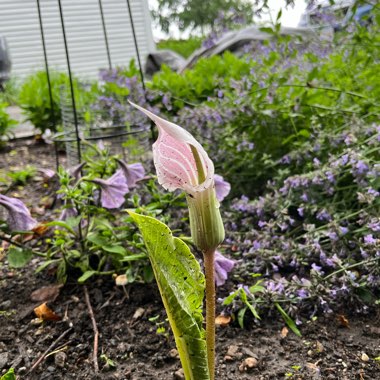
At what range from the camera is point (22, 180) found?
326 centimetres

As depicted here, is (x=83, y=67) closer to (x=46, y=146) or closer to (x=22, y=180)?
(x=46, y=146)

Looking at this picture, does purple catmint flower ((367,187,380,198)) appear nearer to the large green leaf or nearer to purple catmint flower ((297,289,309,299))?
purple catmint flower ((297,289,309,299))

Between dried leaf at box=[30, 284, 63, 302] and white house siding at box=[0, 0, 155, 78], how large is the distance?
38.3 ft

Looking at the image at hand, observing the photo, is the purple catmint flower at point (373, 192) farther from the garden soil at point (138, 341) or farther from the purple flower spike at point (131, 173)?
the purple flower spike at point (131, 173)

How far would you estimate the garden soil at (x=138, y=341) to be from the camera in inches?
53.9

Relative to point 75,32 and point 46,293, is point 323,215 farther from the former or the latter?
point 75,32

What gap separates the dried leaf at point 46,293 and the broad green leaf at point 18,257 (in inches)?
5.7

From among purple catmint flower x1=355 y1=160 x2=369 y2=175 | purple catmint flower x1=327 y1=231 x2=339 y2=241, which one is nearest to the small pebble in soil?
purple catmint flower x1=327 y1=231 x2=339 y2=241

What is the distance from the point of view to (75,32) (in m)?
13.5

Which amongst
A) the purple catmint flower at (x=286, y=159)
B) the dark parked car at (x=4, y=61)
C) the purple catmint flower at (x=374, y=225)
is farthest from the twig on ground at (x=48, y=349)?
the dark parked car at (x=4, y=61)

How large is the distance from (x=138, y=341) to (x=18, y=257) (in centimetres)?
51

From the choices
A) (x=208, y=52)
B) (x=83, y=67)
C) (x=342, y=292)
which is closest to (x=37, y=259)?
(x=342, y=292)

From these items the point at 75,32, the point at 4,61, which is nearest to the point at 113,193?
the point at 4,61

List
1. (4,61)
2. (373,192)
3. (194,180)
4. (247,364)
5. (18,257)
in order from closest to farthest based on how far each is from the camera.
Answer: (194,180) < (247,364) < (373,192) < (18,257) < (4,61)
